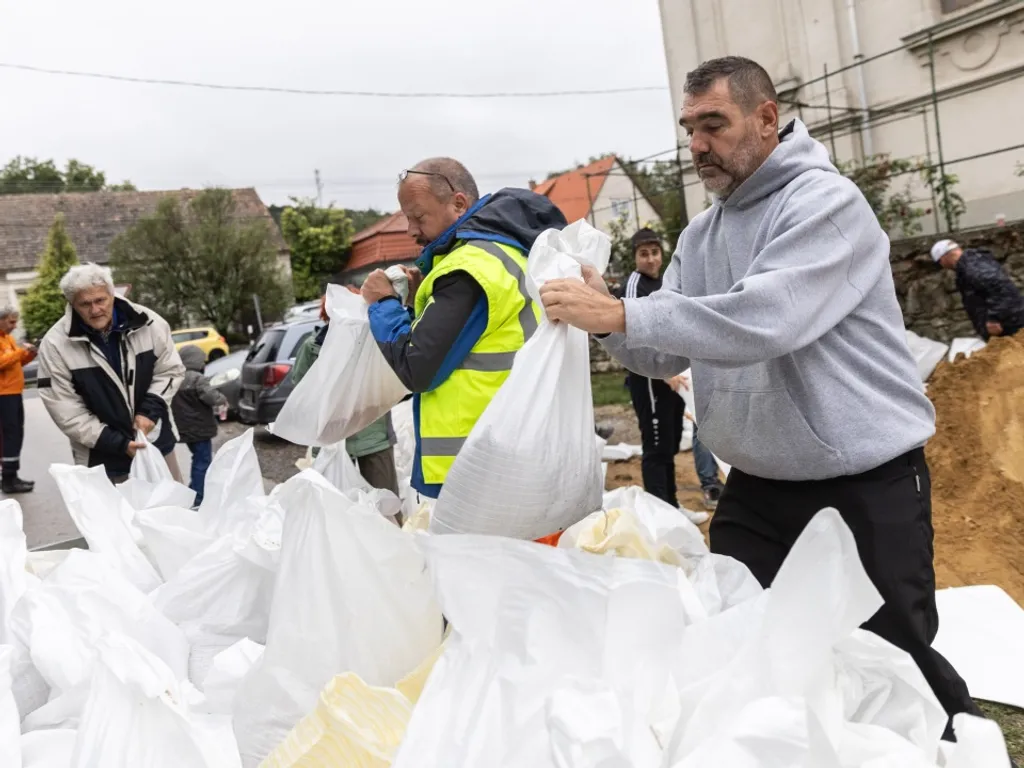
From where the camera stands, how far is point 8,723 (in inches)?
57.4

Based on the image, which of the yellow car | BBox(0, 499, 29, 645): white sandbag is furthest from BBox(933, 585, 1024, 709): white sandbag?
the yellow car

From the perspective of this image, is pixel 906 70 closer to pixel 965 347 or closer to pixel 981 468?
pixel 965 347

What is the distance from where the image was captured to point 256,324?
28828 mm

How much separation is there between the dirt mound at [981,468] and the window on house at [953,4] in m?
5.20

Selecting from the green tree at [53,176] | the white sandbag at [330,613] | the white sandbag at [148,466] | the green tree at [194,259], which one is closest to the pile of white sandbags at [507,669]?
the white sandbag at [330,613]

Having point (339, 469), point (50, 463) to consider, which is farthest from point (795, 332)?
point (50, 463)

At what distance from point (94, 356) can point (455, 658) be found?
3.06 metres

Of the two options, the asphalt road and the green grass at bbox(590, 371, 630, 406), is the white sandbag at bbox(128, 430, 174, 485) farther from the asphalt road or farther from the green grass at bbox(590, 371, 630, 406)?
the green grass at bbox(590, 371, 630, 406)

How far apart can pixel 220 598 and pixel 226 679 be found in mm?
413

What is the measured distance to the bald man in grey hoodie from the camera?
5.36 ft

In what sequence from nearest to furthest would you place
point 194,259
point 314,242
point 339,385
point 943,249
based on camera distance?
point 339,385 → point 943,249 → point 194,259 → point 314,242

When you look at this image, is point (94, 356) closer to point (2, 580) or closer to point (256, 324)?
point (2, 580)

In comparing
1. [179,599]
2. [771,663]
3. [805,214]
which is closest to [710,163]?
[805,214]

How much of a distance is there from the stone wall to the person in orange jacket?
800 centimetres
